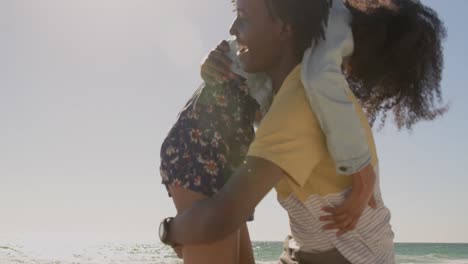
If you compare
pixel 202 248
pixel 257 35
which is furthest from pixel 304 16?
pixel 202 248

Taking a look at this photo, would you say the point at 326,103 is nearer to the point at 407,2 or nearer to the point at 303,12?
the point at 303,12

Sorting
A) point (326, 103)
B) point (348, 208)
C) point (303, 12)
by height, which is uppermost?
point (303, 12)

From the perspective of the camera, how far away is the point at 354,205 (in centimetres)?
168

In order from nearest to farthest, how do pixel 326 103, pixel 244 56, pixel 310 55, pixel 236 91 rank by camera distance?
pixel 326 103
pixel 310 55
pixel 244 56
pixel 236 91

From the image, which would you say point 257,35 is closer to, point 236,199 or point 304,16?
point 304,16

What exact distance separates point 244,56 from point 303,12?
0.76 ft

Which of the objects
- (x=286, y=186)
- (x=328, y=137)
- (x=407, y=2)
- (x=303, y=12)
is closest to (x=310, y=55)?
(x=303, y=12)

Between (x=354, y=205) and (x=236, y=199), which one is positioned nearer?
(x=236, y=199)

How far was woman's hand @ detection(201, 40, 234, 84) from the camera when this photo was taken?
2.01 metres

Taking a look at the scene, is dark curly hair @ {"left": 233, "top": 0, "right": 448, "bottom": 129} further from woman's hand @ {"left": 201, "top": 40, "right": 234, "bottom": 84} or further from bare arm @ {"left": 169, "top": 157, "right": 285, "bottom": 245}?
bare arm @ {"left": 169, "top": 157, "right": 285, "bottom": 245}

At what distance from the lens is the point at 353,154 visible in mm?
1630

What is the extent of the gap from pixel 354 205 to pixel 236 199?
36 centimetres

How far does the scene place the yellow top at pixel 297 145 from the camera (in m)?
1.56

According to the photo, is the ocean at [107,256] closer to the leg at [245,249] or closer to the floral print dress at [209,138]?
Result: the leg at [245,249]
